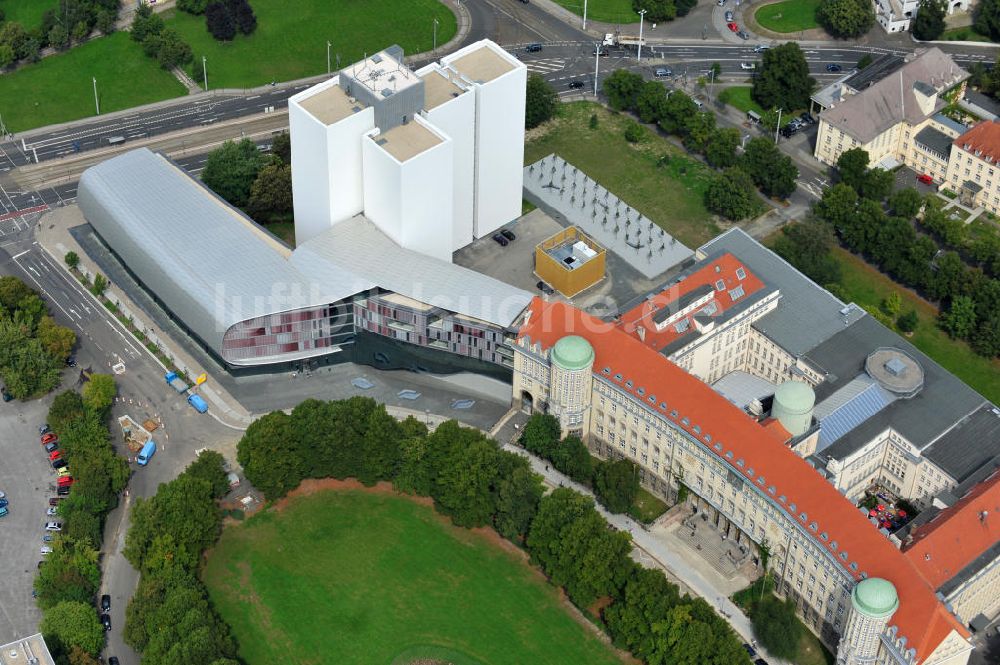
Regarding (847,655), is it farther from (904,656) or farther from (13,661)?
(13,661)

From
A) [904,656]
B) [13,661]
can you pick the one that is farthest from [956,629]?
[13,661]

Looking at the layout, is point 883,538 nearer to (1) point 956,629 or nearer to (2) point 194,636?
(1) point 956,629

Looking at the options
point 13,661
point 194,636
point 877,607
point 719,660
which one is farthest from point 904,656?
point 13,661

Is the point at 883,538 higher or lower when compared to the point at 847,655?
higher

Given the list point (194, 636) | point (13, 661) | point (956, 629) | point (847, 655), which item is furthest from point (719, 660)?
point (13, 661)

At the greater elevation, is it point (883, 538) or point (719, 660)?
point (883, 538)

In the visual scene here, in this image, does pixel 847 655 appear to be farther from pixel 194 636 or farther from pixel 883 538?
pixel 194 636
